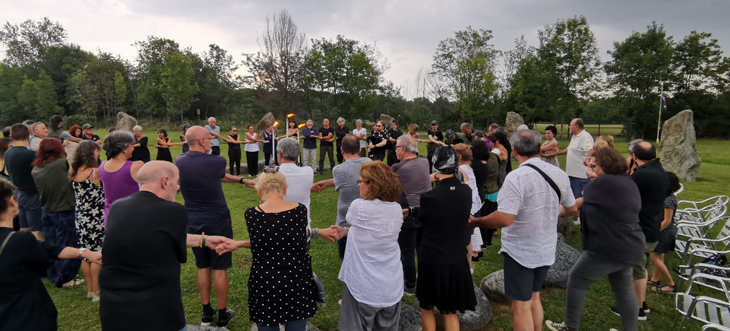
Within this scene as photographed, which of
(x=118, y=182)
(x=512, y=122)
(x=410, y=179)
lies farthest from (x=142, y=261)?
(x=512, y=122)

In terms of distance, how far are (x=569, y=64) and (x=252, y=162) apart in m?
25.8

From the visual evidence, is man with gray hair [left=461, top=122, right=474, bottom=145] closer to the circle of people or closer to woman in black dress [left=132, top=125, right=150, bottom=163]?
the circle of people

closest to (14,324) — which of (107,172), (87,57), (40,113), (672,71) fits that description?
(107,172)

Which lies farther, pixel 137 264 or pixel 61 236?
pixel 61 236

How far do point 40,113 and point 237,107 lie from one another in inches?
949

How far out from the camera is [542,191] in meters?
3.20

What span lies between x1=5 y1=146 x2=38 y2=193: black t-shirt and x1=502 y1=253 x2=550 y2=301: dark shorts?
617cm

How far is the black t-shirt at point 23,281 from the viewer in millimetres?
2080

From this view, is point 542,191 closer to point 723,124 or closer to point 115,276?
point 115,276

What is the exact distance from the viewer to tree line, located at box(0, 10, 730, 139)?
27725 millimetres

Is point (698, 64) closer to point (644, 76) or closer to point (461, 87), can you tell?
point (644, 76)

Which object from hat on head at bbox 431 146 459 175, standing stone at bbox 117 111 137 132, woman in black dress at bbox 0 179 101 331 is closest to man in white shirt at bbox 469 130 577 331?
hat on head at bbox 431 146 459 175

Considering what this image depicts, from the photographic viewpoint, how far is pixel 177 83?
3822cm

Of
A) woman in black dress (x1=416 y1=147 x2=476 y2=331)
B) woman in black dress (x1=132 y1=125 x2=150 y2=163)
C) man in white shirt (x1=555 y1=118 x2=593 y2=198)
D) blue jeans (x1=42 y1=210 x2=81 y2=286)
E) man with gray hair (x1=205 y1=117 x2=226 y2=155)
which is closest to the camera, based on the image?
woman in black dress (x1=416 y1=147 x2=476 y2=331)
